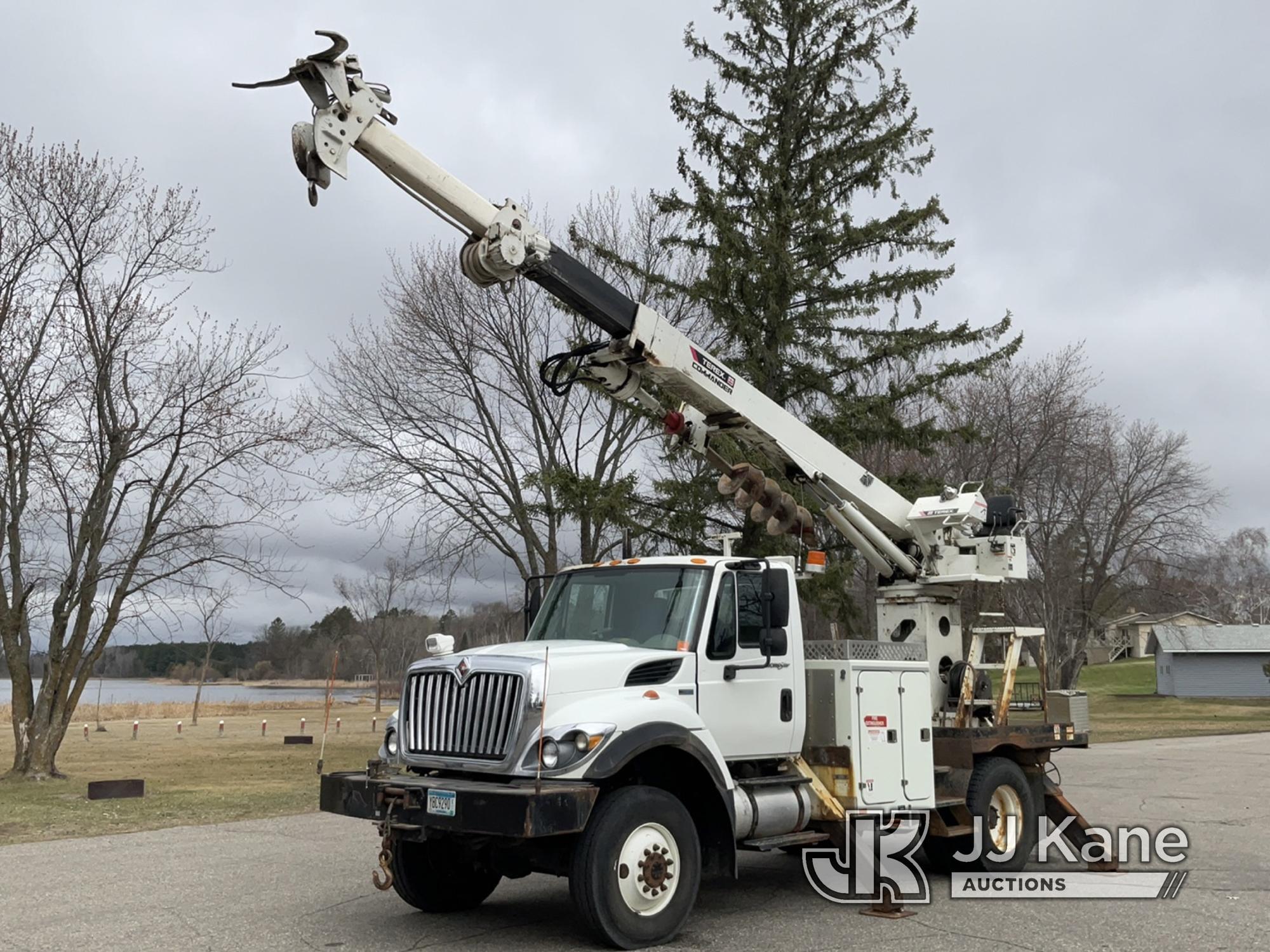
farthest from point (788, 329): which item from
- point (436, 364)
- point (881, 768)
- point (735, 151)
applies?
point (881, 768)

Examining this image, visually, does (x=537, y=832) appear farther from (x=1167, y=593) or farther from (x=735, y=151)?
(x=1167, y=593)

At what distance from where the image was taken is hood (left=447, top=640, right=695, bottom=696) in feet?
23.6

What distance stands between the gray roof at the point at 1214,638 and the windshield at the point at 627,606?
182 ft

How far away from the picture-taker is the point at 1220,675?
189 ft

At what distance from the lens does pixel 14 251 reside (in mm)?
17641

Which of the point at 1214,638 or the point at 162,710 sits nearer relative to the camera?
the point at 162,710

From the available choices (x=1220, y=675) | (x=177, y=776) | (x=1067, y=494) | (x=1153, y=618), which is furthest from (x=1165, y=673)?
(x=177, y=776)

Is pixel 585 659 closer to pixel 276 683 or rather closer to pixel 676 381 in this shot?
pixel 676 381

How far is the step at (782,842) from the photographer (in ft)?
26.2

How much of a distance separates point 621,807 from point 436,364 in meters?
17.2

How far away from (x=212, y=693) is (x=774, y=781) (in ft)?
251

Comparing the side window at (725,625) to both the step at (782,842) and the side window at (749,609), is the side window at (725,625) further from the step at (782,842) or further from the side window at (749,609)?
the step at (782,842)

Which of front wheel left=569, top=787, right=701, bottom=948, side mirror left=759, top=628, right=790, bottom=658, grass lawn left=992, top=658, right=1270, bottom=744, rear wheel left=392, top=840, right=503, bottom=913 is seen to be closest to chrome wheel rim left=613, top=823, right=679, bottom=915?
front wheel left=569, top=787, right=701, bottom=948

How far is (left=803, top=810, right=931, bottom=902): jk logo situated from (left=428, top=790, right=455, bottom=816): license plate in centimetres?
320
